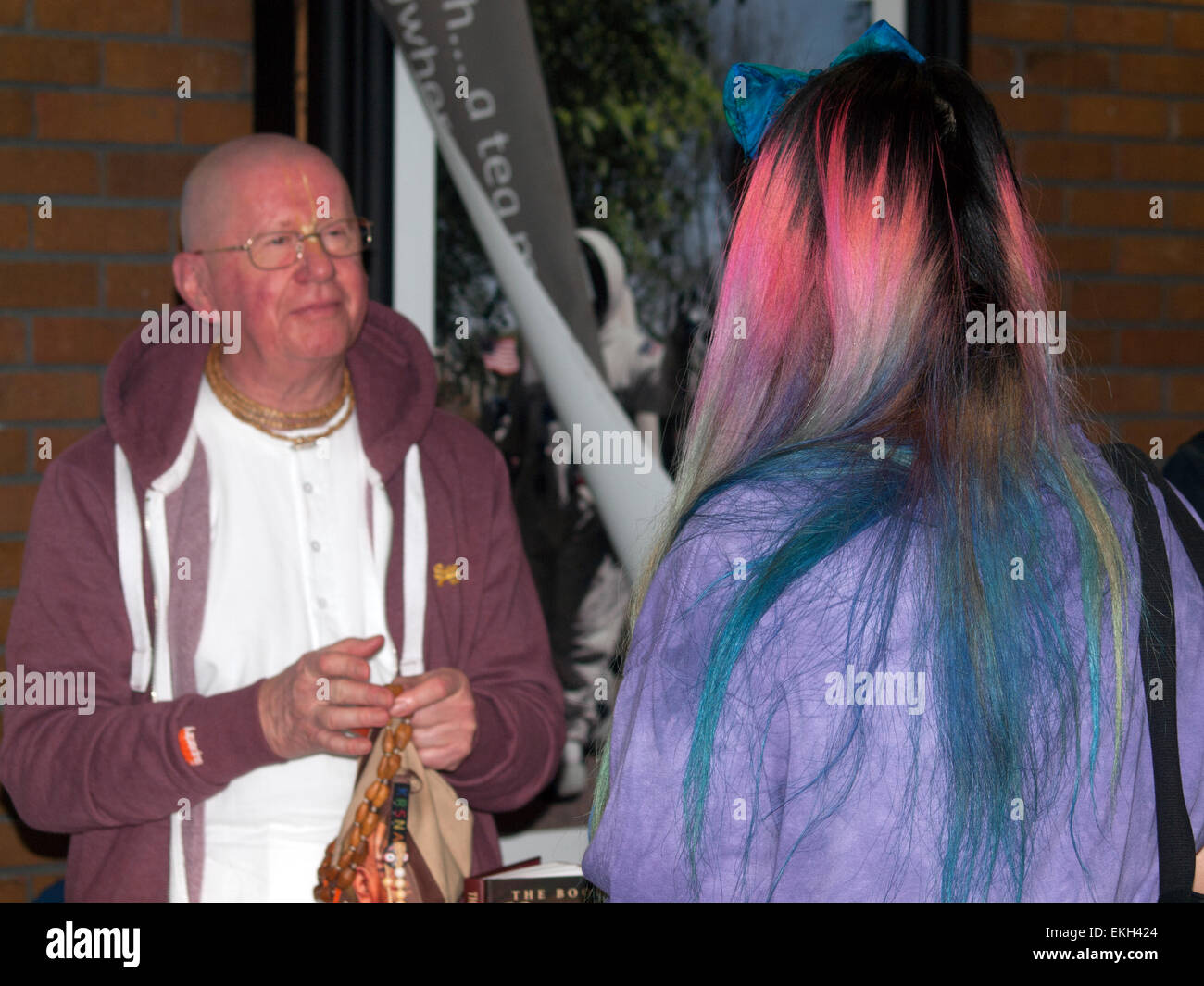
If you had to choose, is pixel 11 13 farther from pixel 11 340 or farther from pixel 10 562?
pixel 10 562

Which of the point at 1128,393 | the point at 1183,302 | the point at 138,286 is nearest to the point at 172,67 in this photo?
the point at 138,286

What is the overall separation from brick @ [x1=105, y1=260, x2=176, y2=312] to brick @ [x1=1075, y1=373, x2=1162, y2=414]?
211 cm

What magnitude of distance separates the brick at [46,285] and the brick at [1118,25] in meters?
2.29

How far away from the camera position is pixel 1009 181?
901 millimetres

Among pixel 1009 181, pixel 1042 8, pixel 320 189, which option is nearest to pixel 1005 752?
pixel 1009 181

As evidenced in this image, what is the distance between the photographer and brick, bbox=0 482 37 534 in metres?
2.24

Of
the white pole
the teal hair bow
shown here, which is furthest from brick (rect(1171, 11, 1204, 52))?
the teal hair bow

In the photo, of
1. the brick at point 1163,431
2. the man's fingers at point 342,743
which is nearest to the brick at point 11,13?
the man's fingers at point 342,743

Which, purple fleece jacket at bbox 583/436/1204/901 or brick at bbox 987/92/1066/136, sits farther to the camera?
brick at bbox 987/92/1066/136

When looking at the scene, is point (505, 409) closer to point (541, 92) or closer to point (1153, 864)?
point (541, 92)

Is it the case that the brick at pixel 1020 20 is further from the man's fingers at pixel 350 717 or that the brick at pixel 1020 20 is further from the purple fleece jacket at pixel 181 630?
the man's fingers at pixel 350 717

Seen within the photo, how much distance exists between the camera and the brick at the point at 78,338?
7.36 feet

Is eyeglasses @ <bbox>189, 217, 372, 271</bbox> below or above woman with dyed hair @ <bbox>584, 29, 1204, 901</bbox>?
above

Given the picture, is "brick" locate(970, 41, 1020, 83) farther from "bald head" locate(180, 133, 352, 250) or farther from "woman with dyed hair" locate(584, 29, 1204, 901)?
"woman with dyed hair" locate(584, 29, 1204, 901)
